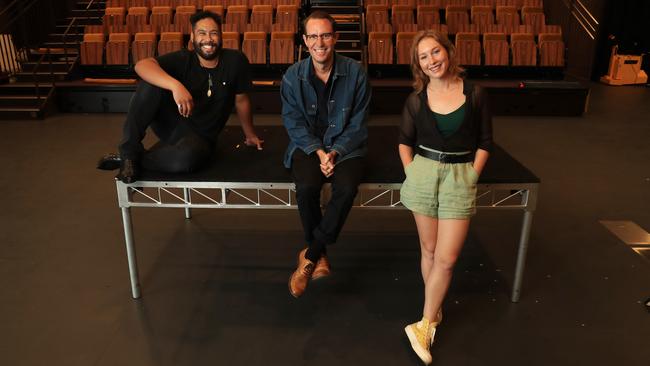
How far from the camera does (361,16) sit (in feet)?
25.8

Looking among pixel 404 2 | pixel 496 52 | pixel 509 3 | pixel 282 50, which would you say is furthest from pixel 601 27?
pixel 282 50

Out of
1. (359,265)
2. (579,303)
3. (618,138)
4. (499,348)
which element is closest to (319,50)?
(359,265)

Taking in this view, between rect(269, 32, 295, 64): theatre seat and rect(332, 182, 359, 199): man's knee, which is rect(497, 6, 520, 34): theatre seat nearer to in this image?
rect(269, 32, 295, 64): theatre seat

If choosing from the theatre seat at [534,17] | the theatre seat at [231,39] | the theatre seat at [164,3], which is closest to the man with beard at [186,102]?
the theatre seat at [231,39]

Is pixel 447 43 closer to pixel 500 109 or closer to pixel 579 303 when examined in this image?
pixel 579 303

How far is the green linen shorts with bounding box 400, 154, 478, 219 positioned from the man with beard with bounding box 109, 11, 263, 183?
3.47 ft

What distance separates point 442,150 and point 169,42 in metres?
6.14

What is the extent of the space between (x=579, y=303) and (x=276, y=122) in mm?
4334

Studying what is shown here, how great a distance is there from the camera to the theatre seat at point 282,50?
7129 mm

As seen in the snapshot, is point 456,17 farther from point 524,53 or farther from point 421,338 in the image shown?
point 421,338

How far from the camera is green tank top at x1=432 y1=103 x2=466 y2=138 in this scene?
1.98 meters

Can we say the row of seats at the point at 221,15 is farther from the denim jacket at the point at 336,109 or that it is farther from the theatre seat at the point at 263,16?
the denim jacket at the point at 336,109

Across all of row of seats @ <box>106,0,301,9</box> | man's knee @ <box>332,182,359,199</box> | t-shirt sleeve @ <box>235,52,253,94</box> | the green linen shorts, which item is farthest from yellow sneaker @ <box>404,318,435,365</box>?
row of seats @ <box>106,0,301,9</box>

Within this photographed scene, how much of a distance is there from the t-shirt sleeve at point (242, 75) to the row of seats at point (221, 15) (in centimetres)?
487
